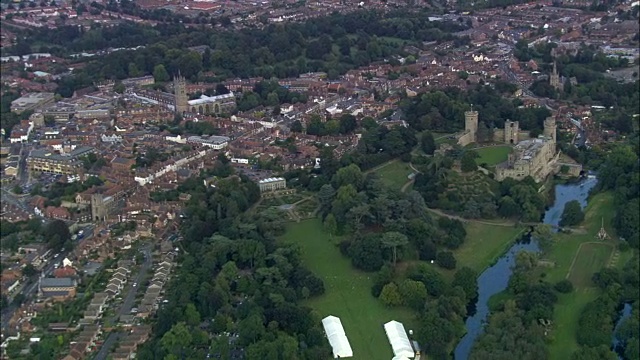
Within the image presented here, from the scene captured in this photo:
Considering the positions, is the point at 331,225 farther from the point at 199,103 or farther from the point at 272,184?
the point at 199,103

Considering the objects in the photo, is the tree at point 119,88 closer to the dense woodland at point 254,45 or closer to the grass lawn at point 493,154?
the dense woodland at point 254,45

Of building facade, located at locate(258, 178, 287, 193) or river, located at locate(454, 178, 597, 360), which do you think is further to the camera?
building facade, located at locate(258, 178, 287, 193)

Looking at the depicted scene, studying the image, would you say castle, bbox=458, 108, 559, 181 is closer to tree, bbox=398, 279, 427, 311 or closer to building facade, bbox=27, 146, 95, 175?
tree, bbox=398, 279, 427, 311

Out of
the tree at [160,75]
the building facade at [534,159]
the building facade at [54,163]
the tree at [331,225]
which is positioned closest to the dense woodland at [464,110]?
the building facade at [534,159]

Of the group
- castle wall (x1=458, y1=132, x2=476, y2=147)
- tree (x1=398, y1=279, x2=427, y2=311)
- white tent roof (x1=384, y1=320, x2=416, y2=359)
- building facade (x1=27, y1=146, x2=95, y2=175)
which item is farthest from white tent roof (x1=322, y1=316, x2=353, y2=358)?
castle wall (x1=458, y1=132, x2=476, y2=147)

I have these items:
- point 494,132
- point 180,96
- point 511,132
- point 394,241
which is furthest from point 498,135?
point 180,96

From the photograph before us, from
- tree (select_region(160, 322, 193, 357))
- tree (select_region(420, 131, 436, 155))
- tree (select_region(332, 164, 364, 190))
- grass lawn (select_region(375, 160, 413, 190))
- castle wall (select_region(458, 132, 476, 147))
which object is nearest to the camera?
tree (select_region(160, 322, 193, 357))

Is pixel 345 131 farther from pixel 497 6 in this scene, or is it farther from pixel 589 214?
pixel 497 6
